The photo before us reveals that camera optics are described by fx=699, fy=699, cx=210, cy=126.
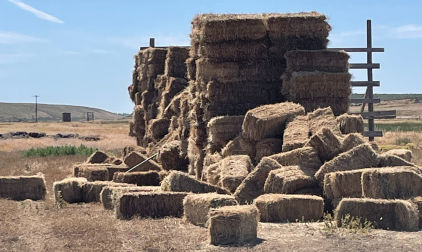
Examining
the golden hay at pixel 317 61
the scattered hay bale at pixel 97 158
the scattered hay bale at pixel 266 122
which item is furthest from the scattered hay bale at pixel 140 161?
the golden hay at pixel 317 61

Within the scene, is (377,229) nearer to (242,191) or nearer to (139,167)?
(242,191)

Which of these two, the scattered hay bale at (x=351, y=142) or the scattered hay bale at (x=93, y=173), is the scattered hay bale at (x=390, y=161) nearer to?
the scattered hay bale at (x=351, y=142)

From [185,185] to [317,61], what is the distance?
282 inches

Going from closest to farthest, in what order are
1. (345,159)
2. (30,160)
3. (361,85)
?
1. (345,159)
2. (361,85)
3. (30,160)

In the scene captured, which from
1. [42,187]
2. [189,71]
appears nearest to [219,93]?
[189,71]

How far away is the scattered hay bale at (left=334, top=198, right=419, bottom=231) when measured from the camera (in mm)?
11484

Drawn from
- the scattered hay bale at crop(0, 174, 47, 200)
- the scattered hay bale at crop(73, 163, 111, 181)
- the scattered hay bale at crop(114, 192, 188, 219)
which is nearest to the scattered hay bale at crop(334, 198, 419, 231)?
the scattered hay bale at crop(114, 192, 188, 219)

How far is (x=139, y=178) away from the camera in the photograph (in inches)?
752

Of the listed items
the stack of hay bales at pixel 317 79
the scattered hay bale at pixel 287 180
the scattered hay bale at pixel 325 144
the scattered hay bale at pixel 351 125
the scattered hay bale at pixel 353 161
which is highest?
the stack of hay bales at pixel 317 79

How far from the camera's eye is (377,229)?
1141 centimetres

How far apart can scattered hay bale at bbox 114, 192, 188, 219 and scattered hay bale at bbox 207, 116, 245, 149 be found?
5212mm

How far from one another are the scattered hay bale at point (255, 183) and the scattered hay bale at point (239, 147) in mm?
2550

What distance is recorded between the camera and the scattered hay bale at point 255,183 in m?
14.4

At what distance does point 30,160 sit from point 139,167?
38.9ft
